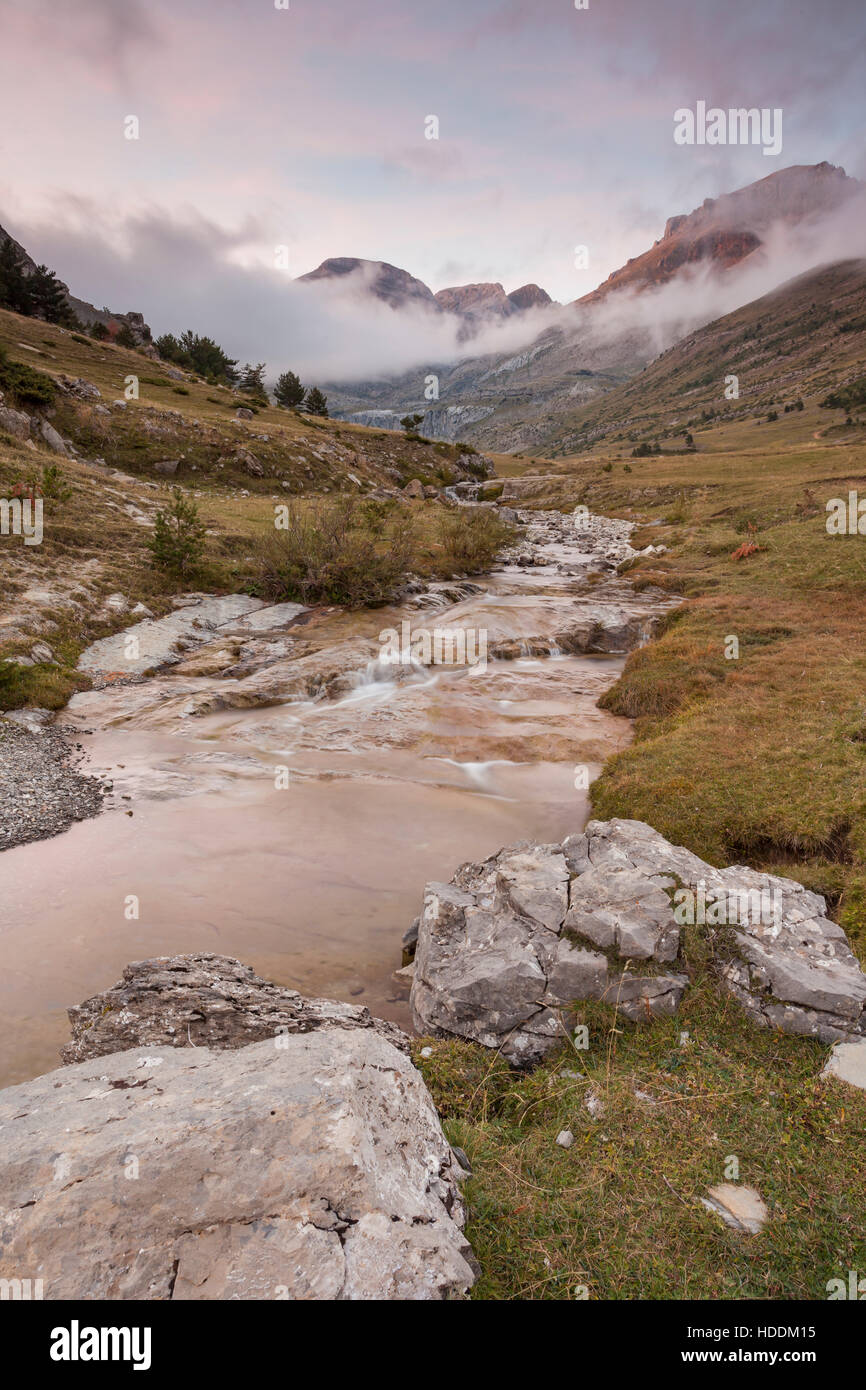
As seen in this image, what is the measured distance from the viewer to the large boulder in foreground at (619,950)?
6.97m

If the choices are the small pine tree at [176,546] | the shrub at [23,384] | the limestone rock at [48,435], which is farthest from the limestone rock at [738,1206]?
the shrub at [23,384]

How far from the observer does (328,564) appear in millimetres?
31250

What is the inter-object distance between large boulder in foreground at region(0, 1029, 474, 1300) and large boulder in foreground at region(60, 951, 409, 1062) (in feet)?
4.32

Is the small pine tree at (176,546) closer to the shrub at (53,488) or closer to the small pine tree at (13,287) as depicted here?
the shrub at (53,488)

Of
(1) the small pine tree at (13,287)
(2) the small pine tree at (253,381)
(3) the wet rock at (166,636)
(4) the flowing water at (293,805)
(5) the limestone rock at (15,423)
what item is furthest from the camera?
(2) the small pine tree at (253,381)

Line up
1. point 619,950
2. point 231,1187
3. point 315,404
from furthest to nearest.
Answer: point 315,404
point 619,950
point 231,1187

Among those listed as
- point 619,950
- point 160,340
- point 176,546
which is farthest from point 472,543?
point 160,340

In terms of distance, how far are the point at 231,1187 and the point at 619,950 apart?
17.0 ft

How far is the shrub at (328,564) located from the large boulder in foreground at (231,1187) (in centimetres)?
2789

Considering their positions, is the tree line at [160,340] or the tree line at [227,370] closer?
the tree line at [160,340]

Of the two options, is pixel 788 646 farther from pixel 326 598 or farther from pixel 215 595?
pixel 215 595

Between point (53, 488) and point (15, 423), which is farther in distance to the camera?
point (15, 423)

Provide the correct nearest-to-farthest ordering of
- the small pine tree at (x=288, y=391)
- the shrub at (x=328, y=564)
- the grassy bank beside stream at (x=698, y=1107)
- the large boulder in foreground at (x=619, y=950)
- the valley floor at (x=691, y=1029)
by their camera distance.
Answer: the grassy bank beside stream at (x=698, y=1107), the valley floor at (x=691, y=1029), the large boulder in foreground at (x=619, y=950), the shrub at (x=328, y=564), the small pine tree at (x=288, y=391)

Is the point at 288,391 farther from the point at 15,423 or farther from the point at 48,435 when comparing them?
the point at 15,423
